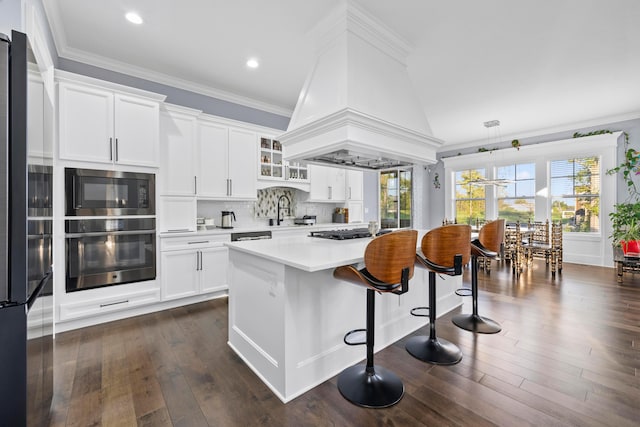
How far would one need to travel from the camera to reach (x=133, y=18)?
263 centimetres

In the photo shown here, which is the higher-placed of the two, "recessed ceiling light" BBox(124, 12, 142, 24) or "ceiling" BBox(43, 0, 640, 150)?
"recessed ceiling light" BBox(124, 12, 142, 24)

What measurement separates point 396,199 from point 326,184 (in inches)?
142

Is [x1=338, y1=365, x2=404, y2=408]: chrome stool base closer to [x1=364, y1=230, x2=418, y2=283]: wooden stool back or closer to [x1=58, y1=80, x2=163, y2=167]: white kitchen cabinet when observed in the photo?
[x1=364, y1=230, x2=418, y2=283]: wooden stool back

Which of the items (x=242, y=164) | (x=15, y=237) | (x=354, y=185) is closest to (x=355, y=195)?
(x=354, y=185)

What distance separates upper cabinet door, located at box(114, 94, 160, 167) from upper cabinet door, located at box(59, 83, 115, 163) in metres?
0.07

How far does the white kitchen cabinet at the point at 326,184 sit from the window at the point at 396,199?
2965 millimetres

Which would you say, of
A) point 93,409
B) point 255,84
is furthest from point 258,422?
point 255,84

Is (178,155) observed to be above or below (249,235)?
above

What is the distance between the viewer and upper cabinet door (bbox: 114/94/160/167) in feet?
9.86

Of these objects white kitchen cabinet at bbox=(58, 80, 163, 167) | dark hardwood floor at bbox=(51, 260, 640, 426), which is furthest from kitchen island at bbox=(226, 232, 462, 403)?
white kitchen cabinet at bbox=(58, 80, 163, 167)

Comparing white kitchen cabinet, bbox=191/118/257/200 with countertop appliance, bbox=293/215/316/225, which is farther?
countertop appliance, bbox=293/215/316/225

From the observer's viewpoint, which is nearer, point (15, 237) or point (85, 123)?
point (15, 237)

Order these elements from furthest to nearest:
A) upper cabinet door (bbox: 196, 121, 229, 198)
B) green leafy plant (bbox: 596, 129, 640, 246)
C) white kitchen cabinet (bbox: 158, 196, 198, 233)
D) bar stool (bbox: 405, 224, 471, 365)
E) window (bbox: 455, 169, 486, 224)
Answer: window (bbox: 455, 169, 486, 224)
green leafy plant (bbox: 596, 129, 640, 246)
upper cabinet door (bbox: 196, 121, 229, 198)
white kitchen cabinet (bbox: 158, 196, 198, 233)
bar stool (bbox: 405, 224, 471, 365)

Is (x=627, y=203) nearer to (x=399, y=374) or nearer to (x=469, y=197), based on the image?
Answer: (x=469, y=197)
